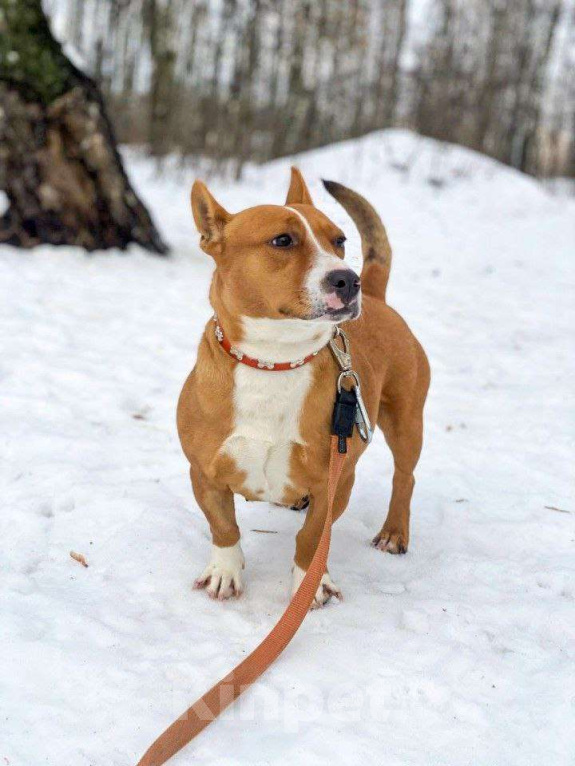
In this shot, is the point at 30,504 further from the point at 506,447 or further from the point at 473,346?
the point at 473,346

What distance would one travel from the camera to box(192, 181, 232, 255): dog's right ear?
9.27ft

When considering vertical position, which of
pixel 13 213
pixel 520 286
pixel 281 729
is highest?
pixel 281 729

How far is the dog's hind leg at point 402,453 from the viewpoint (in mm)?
3525

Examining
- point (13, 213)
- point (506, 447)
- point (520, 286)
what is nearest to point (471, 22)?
point (520, 286)

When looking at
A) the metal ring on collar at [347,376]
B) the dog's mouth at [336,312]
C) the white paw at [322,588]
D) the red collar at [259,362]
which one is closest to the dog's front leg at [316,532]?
the white paw at [322,588]

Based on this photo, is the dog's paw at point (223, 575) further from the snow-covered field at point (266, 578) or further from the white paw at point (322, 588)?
the white paw at point (322, 588)

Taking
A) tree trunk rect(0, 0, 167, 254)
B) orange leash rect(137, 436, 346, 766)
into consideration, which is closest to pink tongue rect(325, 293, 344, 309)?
orange leash rect(137, 436, 346, 766)

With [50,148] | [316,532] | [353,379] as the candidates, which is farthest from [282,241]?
[50,148]

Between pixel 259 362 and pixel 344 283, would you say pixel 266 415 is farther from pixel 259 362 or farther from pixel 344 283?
pixel 344 283

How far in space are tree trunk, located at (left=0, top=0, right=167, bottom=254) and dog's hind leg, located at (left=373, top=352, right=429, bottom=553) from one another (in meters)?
5.51

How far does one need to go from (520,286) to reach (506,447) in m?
5.31

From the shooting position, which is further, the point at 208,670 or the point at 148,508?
the point at 148,508

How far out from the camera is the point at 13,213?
798cm

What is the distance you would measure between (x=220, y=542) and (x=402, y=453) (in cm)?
97
